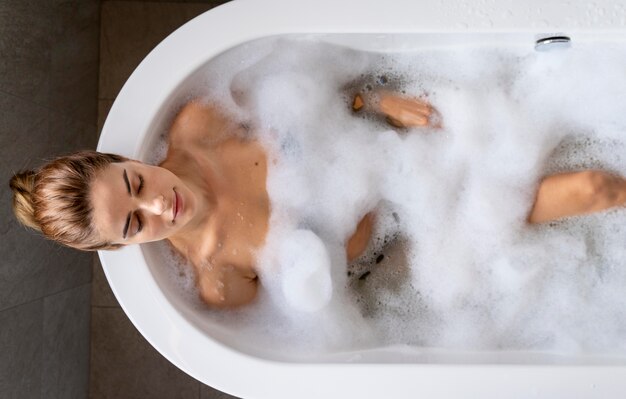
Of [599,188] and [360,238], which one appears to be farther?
[360,238]

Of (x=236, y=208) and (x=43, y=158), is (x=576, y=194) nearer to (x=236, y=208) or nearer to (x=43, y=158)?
(x=236, y=208)

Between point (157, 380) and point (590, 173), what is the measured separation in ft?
3.83

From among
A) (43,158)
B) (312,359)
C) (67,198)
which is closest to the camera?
(67,198)

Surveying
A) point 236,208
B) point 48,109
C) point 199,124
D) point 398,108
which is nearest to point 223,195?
point 236,208

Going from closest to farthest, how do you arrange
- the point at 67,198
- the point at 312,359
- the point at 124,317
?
the point at 67,198 < the point at 312,359 < the point at 124,317

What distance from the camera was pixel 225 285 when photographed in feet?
3.96

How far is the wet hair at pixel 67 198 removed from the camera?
2.96 feet

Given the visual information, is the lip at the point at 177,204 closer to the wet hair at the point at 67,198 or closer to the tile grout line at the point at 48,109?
the wet hair at the point at 67,198

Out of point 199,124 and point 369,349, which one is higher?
point 199,124

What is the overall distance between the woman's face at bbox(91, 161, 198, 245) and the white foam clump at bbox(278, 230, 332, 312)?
1.06 feet

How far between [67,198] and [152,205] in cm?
12

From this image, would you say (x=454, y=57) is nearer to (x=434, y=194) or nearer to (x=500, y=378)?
(x=434, y=194)

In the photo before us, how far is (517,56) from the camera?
1199 millimetres

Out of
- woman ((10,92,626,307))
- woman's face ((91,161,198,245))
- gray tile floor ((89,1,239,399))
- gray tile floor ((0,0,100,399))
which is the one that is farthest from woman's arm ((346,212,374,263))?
gray tile floor ((0,0,100,399))
